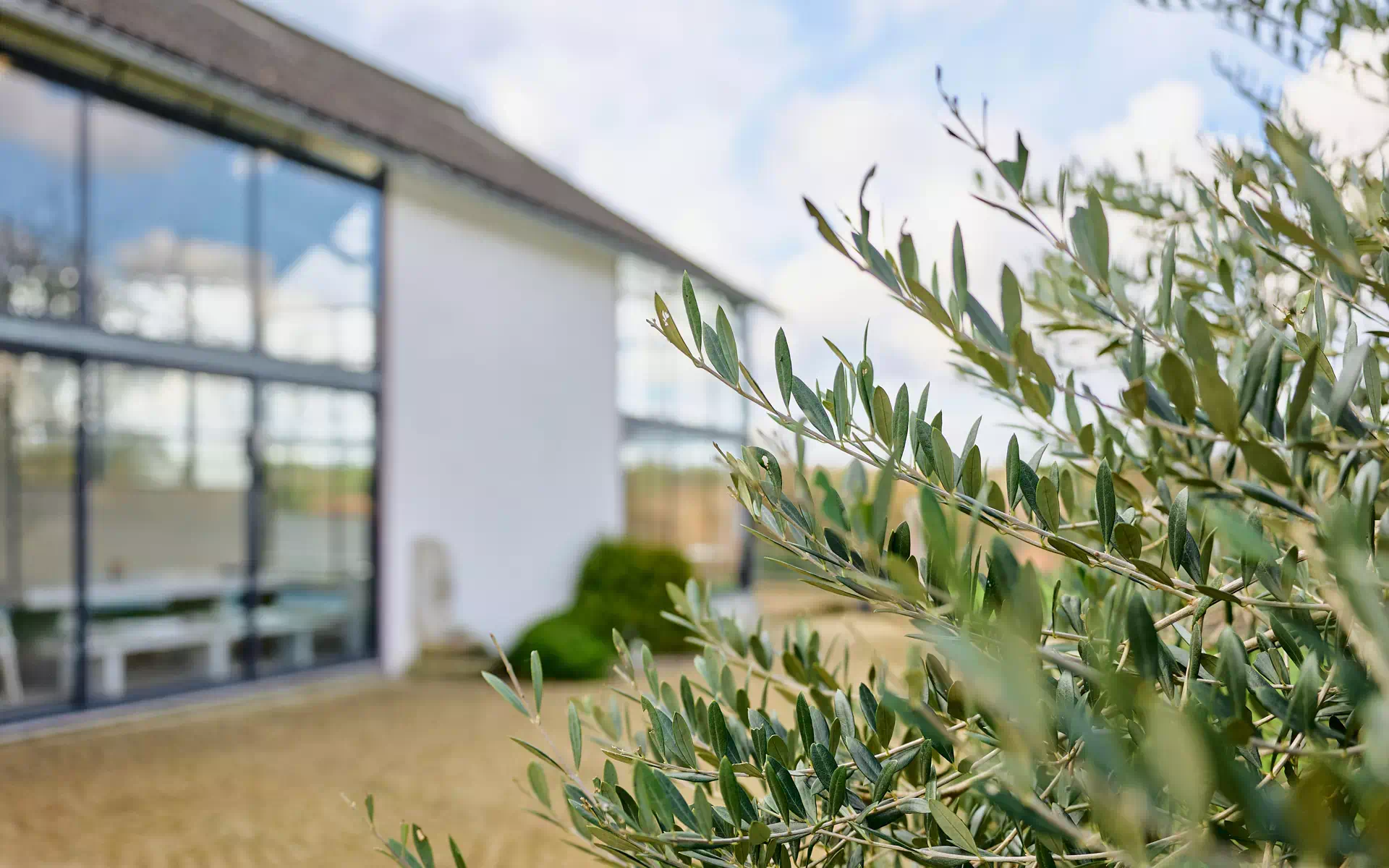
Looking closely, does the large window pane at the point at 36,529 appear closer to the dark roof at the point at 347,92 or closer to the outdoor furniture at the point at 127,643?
the outdoor furniture at the point at 127,643

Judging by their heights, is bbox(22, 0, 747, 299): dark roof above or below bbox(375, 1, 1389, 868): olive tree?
above

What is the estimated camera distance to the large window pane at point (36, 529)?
6593 millimetres

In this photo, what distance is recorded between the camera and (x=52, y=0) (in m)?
5.80

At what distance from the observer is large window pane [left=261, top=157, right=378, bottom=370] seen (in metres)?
7.88

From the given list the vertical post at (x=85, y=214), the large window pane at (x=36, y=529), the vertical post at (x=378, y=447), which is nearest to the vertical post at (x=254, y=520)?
the vertical post at (x=378, y=447)

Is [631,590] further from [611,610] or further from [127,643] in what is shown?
[127,643]

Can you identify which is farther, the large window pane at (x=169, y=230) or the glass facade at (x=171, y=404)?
the large window pane at (x=169, y=230)

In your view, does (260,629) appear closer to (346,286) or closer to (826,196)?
(346,286)

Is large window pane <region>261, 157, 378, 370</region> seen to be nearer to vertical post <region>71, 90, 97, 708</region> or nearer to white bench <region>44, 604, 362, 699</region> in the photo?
vertical post <region>71, 90, 97, 708</region>

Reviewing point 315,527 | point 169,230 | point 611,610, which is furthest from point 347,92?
point 611,610

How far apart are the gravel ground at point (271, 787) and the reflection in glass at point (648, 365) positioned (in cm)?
559

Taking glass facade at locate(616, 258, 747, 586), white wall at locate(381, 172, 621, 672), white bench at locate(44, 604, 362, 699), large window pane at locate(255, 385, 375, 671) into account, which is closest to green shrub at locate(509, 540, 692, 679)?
white wall at locate(381, 172, 621, 672)

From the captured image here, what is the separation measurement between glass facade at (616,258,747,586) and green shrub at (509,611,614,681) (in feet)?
9.78

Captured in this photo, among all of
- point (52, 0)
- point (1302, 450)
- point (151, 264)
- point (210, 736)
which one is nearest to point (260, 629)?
point (210, 736)
